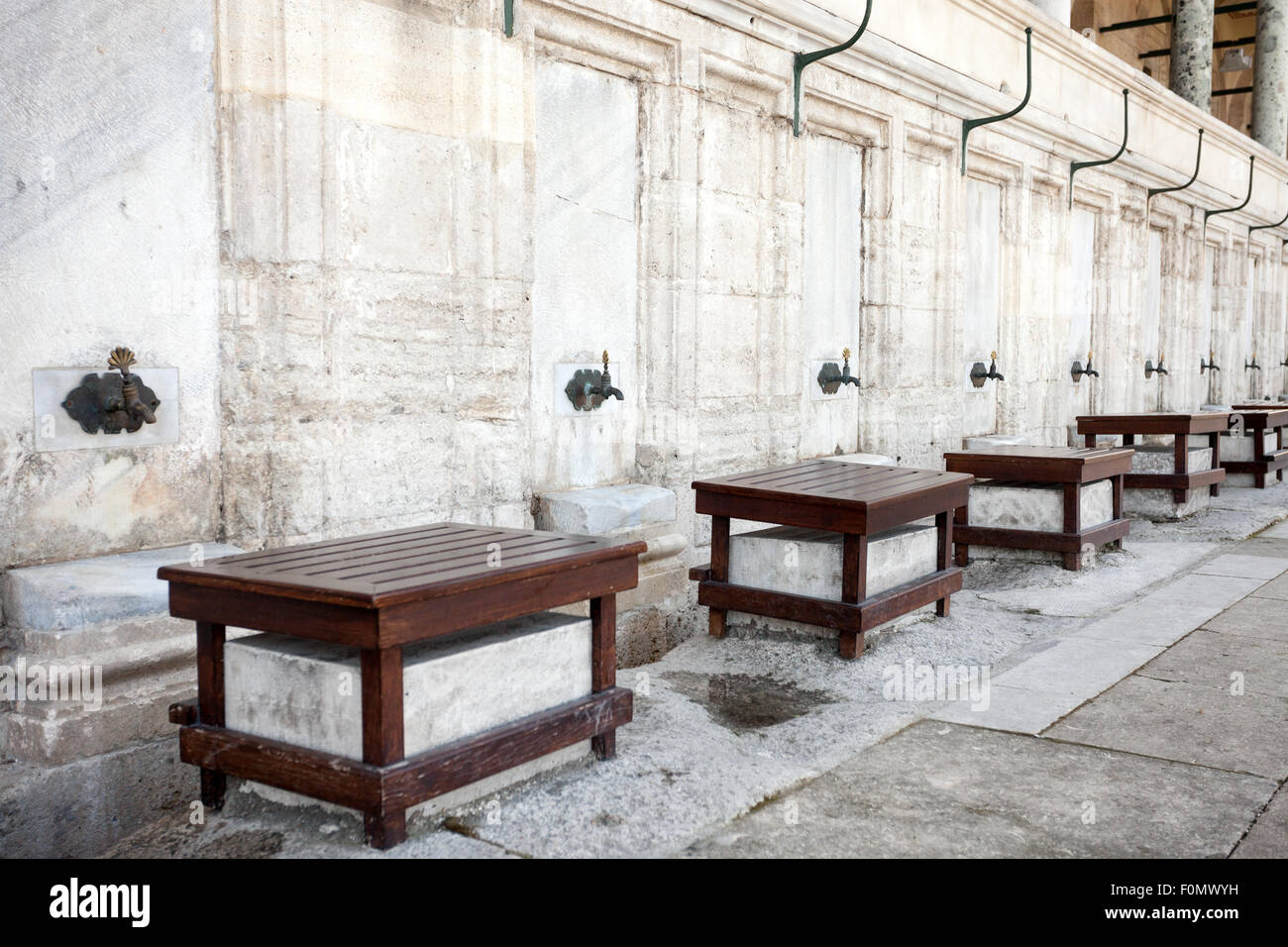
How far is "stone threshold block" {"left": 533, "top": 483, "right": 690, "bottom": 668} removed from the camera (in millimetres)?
5449

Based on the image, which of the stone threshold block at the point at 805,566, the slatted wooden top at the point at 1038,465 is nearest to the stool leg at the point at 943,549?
the stone threshold block at the point at 805,566

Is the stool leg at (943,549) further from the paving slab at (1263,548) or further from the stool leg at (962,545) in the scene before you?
the paving slab at (1263,548)

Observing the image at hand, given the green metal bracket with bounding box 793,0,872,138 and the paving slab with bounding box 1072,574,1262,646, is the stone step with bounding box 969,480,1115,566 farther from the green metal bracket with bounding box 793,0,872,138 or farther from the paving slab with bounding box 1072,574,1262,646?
the green metal bracket with bounding box 793,0,872,138

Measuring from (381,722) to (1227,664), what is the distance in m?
3.60

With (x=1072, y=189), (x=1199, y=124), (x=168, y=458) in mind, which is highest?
(x=1199, y=124)

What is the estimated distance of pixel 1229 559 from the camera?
7.28m

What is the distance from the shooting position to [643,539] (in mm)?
5586

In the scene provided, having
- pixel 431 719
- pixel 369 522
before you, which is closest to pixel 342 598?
pixel 431 719

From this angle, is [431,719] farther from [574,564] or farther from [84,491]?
[84,491]

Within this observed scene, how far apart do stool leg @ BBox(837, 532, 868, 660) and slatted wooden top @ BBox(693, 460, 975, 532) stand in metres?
0.07

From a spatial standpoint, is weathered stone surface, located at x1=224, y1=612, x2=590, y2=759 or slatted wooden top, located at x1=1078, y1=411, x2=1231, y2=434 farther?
slatted wooden top, located at x1=1078, y1=411, x2=1231, y2=434

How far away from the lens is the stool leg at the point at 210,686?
3164 mm

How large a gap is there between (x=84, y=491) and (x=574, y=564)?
66.3 inches

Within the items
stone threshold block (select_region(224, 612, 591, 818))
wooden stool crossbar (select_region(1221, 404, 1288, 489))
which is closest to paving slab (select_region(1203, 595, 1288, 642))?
stone threshold block (select_region(224, 612, 591, 818))
